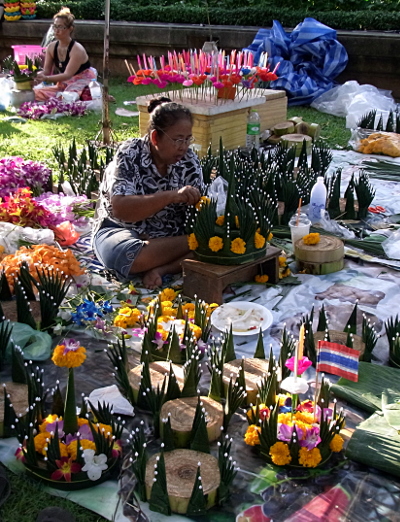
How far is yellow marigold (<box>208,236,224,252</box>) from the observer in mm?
3422

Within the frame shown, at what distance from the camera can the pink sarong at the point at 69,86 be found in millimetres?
8484

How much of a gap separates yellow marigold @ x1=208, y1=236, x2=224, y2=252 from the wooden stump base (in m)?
0.10

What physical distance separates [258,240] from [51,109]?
18.0ft

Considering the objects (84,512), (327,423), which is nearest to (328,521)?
(327,423)

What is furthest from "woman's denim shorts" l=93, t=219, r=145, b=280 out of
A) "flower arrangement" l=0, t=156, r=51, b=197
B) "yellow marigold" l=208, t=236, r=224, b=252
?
"flower arrangement" l=0, t=156, r=51, b=197

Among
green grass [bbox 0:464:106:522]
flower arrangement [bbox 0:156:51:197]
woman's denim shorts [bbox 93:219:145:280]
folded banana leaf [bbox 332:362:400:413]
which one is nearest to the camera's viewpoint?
green grass [bbox 0:464:106:522]

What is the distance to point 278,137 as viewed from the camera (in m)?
6.63

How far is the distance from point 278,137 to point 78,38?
6.61 m

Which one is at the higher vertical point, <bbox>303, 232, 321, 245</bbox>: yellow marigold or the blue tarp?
the blue tarp

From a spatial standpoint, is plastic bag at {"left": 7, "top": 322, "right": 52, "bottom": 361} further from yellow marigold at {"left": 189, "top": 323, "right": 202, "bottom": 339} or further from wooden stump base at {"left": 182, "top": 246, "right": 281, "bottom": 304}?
wooden stump base at {"left": 182, "top": 246, "right": 281, "bottom": 304}

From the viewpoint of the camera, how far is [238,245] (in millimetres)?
3430

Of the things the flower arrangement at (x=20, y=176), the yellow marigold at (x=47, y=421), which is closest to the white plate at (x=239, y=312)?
the yellow marigold at (x=47, y=421)

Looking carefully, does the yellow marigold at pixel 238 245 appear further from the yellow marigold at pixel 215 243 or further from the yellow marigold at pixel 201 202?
A: the yellow marigold at pixel 201 202

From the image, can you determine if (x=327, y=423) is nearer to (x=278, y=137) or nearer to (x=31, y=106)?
(x=278, y=137)
